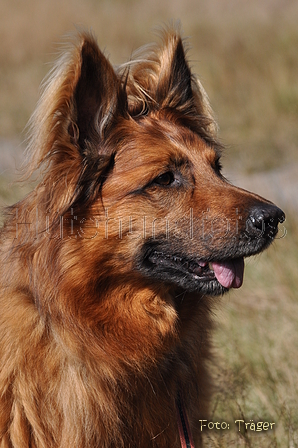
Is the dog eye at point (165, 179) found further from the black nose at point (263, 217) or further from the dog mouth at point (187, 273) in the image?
the black nose at point (263, 217)

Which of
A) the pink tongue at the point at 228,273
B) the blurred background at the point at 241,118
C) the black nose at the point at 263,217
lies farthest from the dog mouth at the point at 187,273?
the blurred background at the point at 241,118

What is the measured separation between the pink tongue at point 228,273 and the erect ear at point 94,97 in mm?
1083

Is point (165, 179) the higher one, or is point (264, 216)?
point (165, 179)

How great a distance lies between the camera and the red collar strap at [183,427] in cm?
315

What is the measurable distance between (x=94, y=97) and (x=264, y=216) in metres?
1.22

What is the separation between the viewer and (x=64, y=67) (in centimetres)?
290

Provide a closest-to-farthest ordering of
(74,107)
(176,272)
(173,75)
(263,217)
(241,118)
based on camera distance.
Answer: (74,107) → (263,217) → (176,272) → (173,75) → (241,118)

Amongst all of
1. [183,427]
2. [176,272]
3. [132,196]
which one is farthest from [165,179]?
[183,427]

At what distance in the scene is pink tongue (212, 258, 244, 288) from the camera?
10.6 feet

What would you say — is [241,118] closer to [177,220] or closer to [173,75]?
[173,75]

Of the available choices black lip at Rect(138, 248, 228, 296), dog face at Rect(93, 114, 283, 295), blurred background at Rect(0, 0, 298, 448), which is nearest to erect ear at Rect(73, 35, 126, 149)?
dog face at Rect(93, 114, 283, 295)

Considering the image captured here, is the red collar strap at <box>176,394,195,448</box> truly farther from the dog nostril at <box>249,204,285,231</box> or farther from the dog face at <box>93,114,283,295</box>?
the dog nostril at <box>249,204,285,231</box>

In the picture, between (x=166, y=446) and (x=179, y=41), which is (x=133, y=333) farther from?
(x=179, y=41)

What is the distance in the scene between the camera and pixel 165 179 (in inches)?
126
